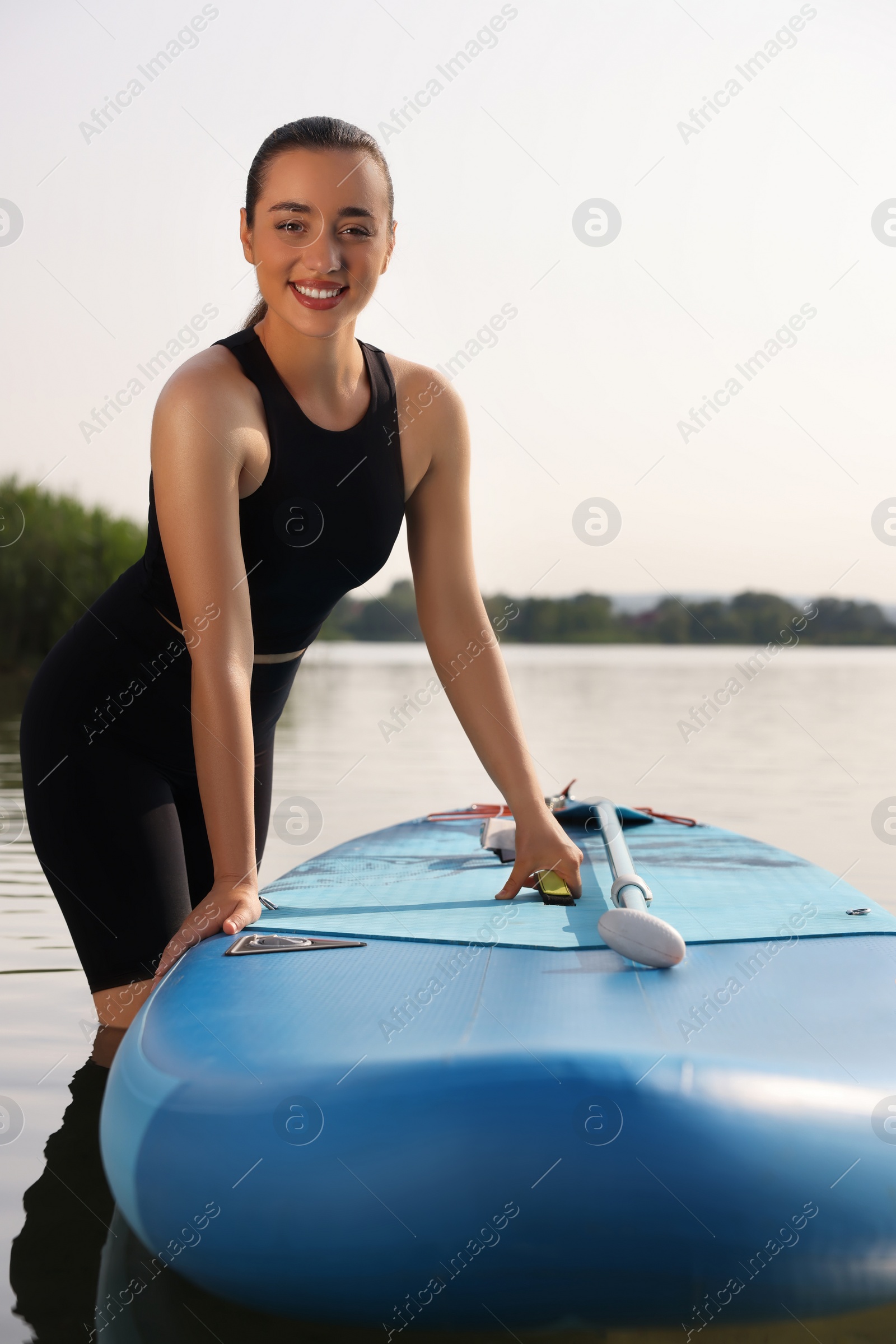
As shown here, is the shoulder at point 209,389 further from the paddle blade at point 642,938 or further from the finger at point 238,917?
the paddle blade at point 642,938

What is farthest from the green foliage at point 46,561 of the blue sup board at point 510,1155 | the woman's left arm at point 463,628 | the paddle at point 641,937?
the blue sup board at point 510,1155

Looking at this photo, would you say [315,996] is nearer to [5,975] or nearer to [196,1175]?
[196,1175]

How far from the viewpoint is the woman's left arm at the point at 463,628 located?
187 cm

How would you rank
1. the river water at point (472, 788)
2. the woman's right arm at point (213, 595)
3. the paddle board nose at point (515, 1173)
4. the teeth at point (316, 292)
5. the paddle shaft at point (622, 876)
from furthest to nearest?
the river water at point (472, 788), the paddle shaft at point (622, 876), the teeth at point (316, 292), the woman's right arm at point (213, 595), the paddle board nose at point (515, 1173)

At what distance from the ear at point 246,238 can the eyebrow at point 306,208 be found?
0.08m

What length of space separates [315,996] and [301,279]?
982 millimetres

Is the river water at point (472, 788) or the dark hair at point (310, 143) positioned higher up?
the dark hair at point (310, 143)

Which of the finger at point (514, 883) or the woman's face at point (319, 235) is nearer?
the woman's face at point (319, 235)

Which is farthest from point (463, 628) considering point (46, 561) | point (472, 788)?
point (46, 561)

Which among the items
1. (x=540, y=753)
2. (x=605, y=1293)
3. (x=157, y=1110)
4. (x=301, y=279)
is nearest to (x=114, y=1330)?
(x=157, y=1110)

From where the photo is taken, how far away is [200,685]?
5.18 feet

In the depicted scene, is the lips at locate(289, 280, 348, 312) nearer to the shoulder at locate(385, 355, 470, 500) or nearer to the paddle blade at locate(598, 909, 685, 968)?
the shoulder at locate(385, 355, 470, 500)

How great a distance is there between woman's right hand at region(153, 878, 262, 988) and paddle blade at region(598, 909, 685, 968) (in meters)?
0.49

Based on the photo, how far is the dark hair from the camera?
5.37 feet
